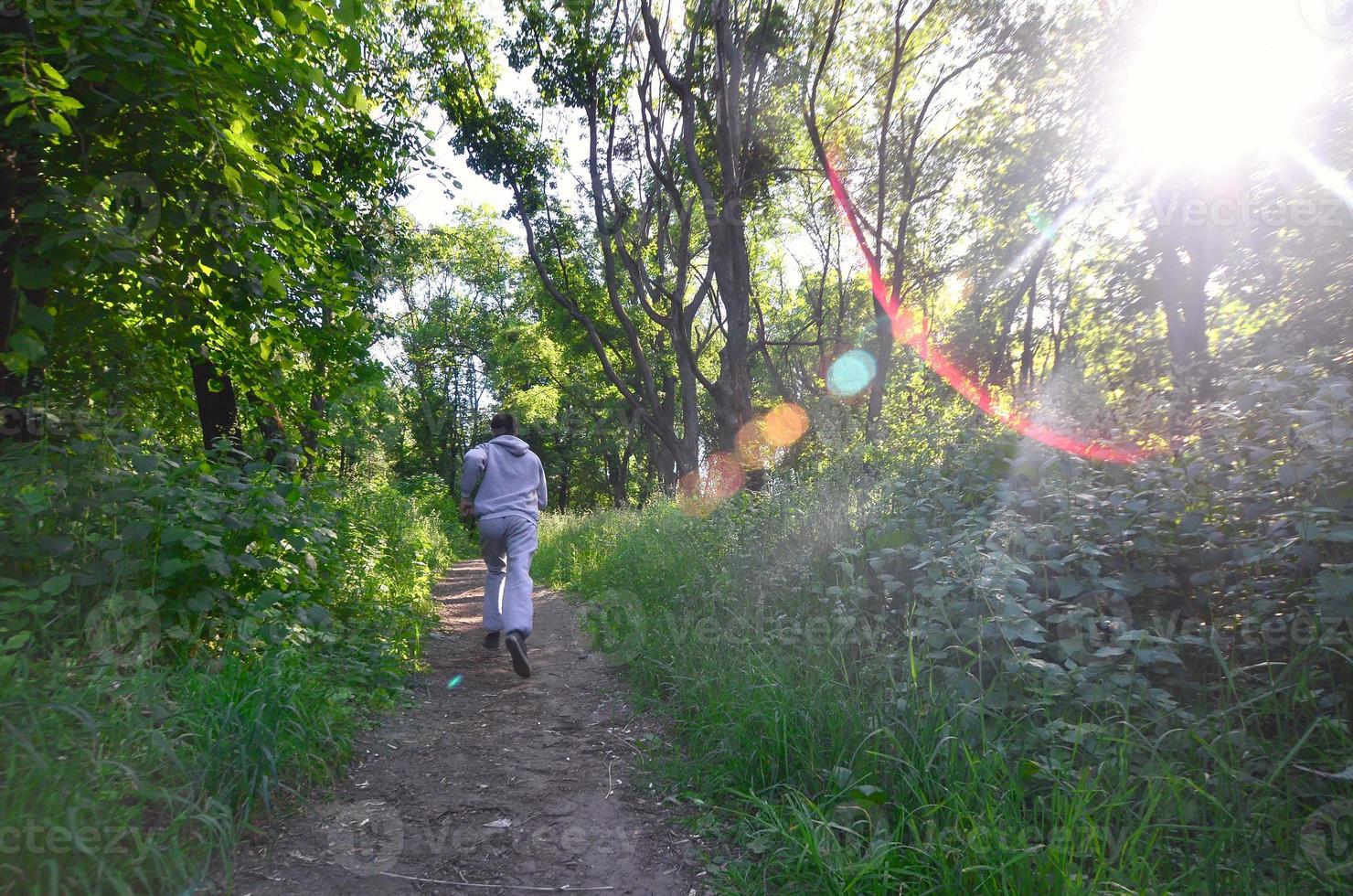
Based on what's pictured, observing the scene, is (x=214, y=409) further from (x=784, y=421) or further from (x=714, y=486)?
(x=784, y=421)

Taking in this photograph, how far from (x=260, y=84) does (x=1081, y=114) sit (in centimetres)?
1472

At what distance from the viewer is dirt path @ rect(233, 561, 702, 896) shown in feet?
8.29

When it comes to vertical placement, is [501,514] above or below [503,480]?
below

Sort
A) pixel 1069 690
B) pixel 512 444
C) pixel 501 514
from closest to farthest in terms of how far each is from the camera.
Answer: pixel 1069 690 → pixel 501 514 → pixel 512 444

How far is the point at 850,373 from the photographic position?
89.2 ft

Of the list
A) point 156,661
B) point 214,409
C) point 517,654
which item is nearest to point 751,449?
point 517,654

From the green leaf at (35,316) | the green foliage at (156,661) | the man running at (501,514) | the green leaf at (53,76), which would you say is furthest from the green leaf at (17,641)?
the man running at (501,514)

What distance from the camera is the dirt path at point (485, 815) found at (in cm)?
253

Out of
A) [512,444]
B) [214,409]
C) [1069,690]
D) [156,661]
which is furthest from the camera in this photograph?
[214,409]

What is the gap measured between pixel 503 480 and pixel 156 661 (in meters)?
2.84

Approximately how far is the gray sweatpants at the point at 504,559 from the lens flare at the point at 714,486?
4026 mm

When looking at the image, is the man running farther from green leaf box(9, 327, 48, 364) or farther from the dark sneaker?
green leaf box(9, 327, 48, 364)

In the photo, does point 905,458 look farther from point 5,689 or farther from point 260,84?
point 5,689

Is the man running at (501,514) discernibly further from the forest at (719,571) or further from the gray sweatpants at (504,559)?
the forest at (719,571)
